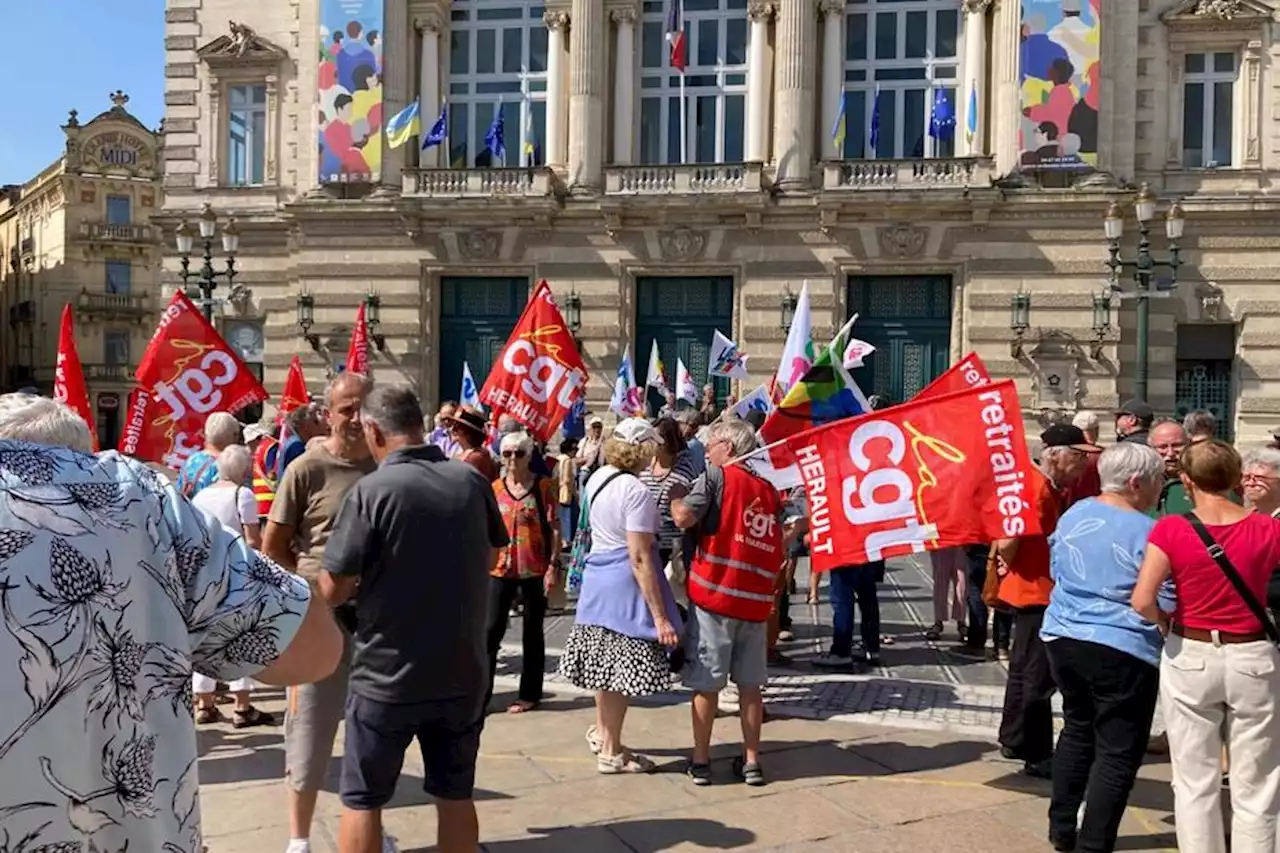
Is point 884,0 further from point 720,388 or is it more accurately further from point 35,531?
point 35,531

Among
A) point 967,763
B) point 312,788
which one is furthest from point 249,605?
point 967,763

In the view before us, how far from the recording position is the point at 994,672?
29.6 feet

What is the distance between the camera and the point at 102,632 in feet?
6.76

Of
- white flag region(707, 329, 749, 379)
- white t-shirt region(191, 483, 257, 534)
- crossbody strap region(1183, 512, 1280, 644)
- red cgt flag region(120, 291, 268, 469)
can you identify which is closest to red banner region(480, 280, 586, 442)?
red cgt flag region(120, 291, 268, 469)

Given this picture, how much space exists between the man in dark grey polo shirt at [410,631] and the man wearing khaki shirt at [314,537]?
27.0 inches

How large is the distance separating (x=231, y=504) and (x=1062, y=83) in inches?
769

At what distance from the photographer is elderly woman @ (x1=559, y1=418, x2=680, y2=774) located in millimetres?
6074

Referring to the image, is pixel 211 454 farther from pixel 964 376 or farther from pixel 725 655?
pixel 964 376

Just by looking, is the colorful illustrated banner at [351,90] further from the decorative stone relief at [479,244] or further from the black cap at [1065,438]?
the black cap at [1065,438]

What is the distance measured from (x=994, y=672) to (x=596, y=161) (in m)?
16.8

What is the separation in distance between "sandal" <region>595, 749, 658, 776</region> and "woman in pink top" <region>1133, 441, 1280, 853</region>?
2828 mm

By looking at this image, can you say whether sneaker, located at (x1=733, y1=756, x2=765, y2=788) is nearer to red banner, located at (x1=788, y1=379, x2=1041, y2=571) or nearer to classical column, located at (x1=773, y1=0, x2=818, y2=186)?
red banner, located at (x1=788, y1=379, x2=1041, y2=571)

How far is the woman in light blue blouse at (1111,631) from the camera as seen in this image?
4.83m

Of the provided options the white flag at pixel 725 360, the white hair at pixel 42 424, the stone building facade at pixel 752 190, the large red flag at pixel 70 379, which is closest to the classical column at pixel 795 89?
the stone building facade at pixel 752 190
